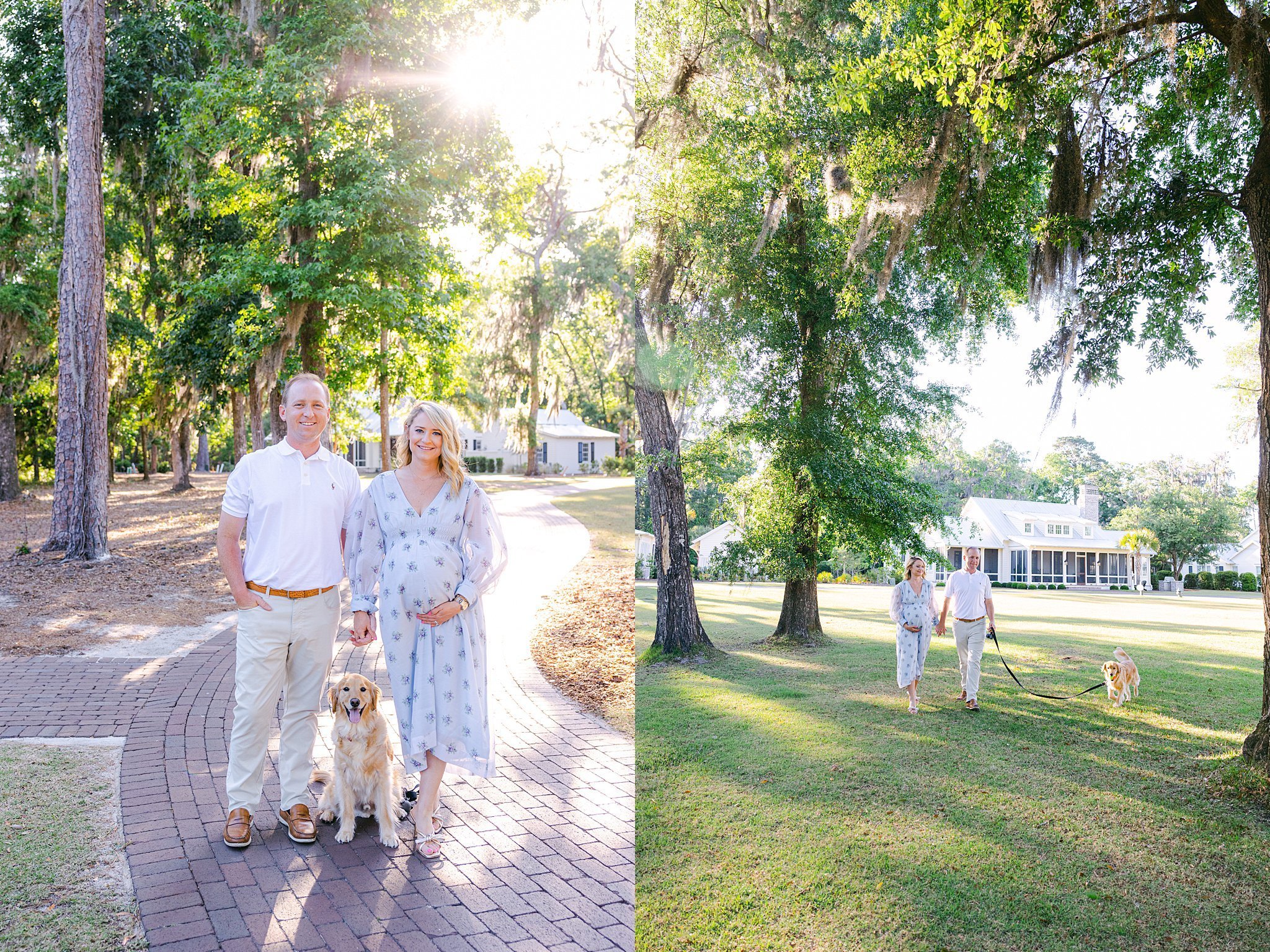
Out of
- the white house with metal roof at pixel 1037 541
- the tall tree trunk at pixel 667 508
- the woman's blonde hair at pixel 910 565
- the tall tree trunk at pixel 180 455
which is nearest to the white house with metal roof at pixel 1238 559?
the white house with metal roof at pixel 1037 541

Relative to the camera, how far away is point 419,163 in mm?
12633

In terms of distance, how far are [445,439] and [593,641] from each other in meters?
4.88

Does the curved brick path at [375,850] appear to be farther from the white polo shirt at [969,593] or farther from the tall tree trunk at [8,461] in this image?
the tall tree trunk at [8,461]

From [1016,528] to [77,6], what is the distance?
14612mm

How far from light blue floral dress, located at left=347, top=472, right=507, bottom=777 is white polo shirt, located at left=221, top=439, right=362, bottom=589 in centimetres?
15

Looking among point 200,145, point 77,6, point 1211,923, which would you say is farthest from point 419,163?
point 1211,923

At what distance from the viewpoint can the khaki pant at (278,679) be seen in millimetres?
3625

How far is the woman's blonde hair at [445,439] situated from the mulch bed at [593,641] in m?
1.40

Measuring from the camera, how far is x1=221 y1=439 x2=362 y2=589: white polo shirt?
3.58 m

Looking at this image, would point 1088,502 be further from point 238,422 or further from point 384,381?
point 238,422

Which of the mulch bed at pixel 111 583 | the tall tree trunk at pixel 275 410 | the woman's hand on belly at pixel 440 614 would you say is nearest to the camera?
the woman's hand on belly at pixel 440 614

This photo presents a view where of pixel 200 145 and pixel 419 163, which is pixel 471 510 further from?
pixel 200 145

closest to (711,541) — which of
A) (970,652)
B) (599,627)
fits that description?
(970,652)

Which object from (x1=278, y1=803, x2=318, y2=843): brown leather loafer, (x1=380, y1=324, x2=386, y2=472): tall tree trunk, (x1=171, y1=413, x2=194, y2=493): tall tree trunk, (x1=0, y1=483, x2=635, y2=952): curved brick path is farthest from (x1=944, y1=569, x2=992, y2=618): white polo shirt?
(x1=171, y1=413, x2=194, y2=493): tall tree trunk
